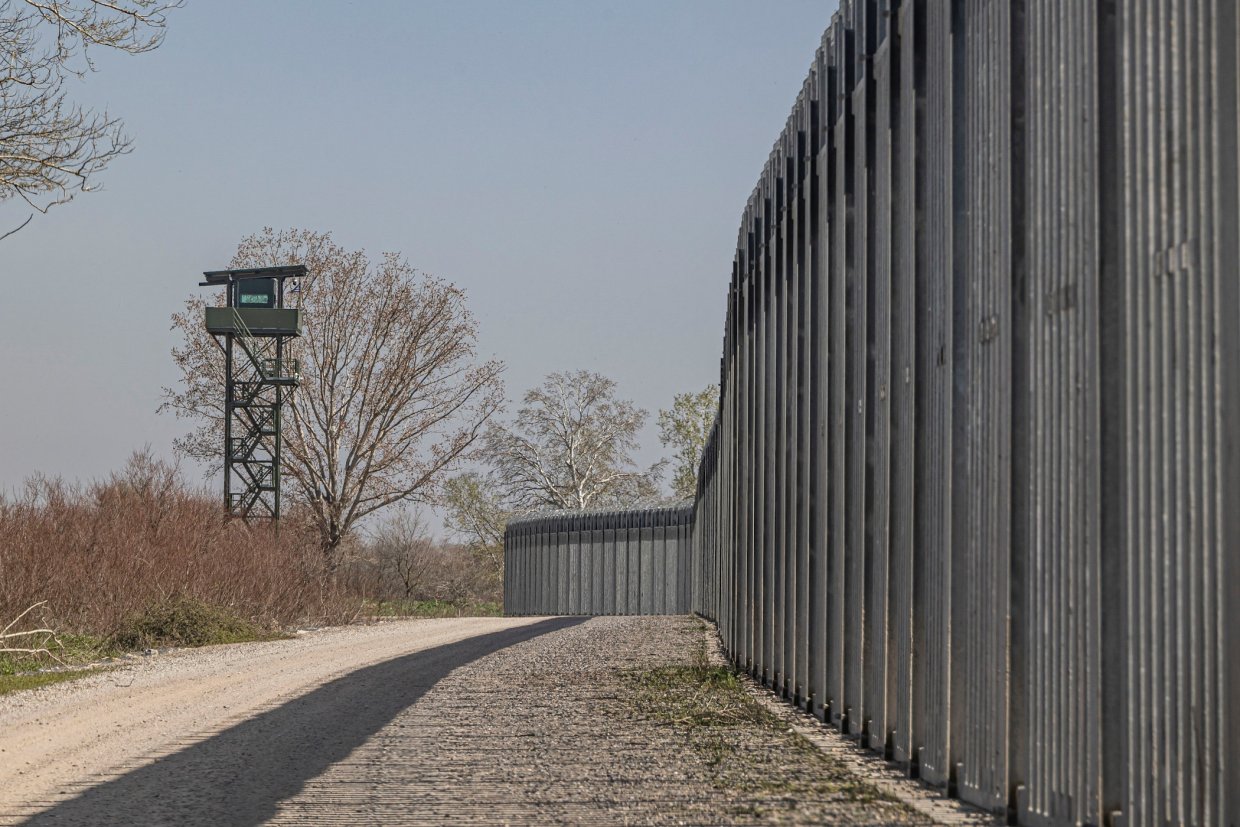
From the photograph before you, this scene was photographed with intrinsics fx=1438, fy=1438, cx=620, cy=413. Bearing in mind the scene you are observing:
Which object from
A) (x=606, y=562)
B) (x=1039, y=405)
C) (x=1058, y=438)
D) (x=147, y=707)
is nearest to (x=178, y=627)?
(x=147, y=707)

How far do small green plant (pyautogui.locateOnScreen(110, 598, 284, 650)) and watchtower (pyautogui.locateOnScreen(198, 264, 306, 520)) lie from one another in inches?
665

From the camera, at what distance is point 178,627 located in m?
23.1

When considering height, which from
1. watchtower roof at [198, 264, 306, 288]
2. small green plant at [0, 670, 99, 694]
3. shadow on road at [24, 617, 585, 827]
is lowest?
small green plant at [0, 670, 99, 694]

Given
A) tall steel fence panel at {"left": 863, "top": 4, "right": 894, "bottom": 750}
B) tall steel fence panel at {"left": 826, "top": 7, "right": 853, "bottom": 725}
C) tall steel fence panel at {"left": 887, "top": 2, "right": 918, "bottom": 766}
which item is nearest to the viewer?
tall steel fence panel at {"left": 887, "top": 2, "right": 918, "bottom": 766}

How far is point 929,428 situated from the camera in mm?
6984

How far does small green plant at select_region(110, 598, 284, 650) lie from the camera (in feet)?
72.9

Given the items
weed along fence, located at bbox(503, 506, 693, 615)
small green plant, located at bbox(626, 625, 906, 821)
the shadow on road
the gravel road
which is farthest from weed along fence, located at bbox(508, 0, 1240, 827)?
weed along fence, located at bbox(503, 506, 693, 615)

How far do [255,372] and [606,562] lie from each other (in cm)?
1249

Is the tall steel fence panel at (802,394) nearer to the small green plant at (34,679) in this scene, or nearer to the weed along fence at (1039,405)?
the weed along fence at (1039,405)

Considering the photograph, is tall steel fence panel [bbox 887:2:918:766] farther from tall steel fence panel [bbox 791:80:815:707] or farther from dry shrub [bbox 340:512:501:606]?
dry shrub [bbox 340:512:501:606]

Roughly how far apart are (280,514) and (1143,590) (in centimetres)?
3930

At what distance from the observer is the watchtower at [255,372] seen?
4172 cm

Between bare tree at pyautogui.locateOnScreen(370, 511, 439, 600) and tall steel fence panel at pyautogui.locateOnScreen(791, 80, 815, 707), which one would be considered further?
bare tree at pyautogui.locateOnScreen(370, 511, 439, 600)

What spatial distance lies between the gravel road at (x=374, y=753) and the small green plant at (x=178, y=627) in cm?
558
